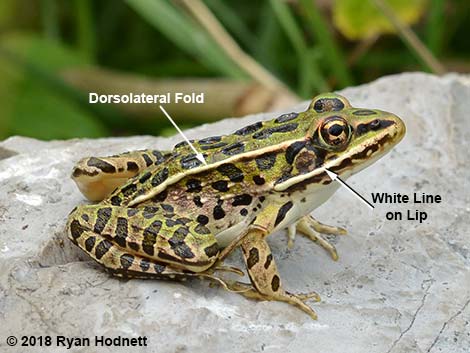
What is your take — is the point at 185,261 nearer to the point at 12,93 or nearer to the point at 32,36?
the point at 12,93

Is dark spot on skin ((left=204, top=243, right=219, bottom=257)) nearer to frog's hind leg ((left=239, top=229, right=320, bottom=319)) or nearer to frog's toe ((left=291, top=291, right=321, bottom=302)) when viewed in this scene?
frog's hind leg ((left=239, top=229, right=320, bottom=319))

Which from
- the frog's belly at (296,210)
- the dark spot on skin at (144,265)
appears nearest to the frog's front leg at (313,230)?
the frog's belly at (296,210)

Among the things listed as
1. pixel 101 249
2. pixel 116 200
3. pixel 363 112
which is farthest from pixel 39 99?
pixel 363 112

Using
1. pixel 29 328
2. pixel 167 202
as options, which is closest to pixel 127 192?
pixel 167 202

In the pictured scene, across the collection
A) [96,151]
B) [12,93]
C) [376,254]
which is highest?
[376,254]

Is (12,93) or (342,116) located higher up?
(342,116)

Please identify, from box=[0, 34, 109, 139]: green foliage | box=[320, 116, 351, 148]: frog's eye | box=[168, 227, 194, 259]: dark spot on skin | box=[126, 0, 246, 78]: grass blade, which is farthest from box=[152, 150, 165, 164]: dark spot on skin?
box=[0, 34, 109, 139]: green foliage

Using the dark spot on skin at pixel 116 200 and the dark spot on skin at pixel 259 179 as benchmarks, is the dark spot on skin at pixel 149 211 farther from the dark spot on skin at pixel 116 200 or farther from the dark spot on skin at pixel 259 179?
the dark spot on skin at pixel 259 179
